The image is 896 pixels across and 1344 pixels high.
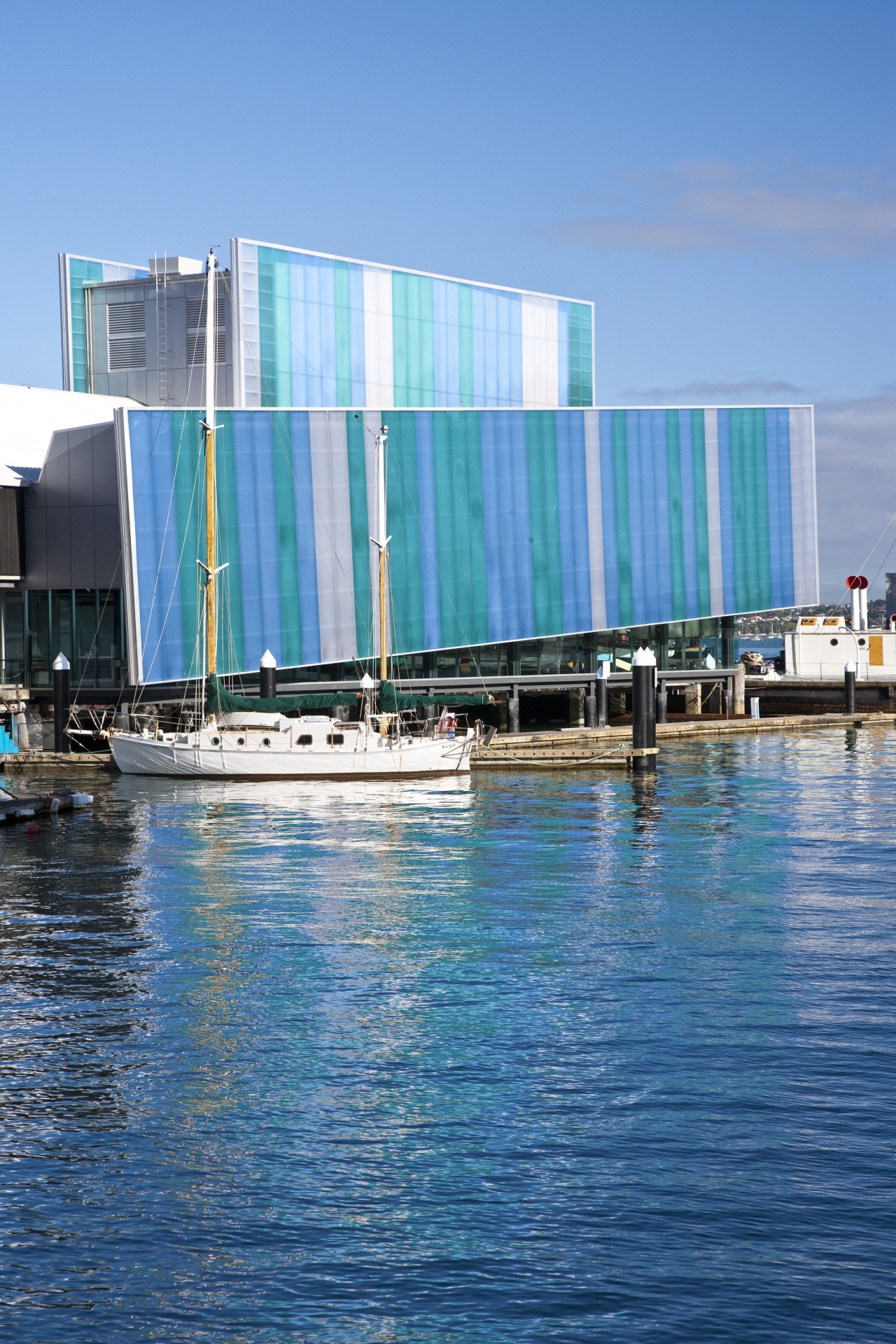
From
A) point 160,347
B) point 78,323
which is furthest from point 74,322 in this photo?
point 160,347

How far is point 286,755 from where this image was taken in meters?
61.5

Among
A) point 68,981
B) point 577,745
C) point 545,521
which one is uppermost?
point 545,521

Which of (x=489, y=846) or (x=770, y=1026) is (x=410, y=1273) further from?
(x=489, y=846)

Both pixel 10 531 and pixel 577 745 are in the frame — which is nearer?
pixel 577 745

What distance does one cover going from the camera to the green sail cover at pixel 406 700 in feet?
209

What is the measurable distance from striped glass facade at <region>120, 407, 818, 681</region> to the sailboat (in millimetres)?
6089

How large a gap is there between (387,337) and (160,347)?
41.8 ft

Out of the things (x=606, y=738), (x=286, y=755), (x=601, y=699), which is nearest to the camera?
(x=286, y=755)

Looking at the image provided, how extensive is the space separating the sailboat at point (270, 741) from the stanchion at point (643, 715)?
667cm

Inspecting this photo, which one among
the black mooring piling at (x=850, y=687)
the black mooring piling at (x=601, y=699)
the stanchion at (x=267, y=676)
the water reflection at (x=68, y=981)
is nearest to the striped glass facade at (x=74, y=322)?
the stanchion at (x=267, y=676)

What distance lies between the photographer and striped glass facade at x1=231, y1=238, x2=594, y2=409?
84062 millimetres

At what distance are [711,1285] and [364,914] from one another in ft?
61.0

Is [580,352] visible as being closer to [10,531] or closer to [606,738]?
[606,738]

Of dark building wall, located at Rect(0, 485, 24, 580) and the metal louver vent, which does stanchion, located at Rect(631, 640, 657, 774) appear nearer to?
dark building wall, located at Rect(0, 485, 24, 580)
